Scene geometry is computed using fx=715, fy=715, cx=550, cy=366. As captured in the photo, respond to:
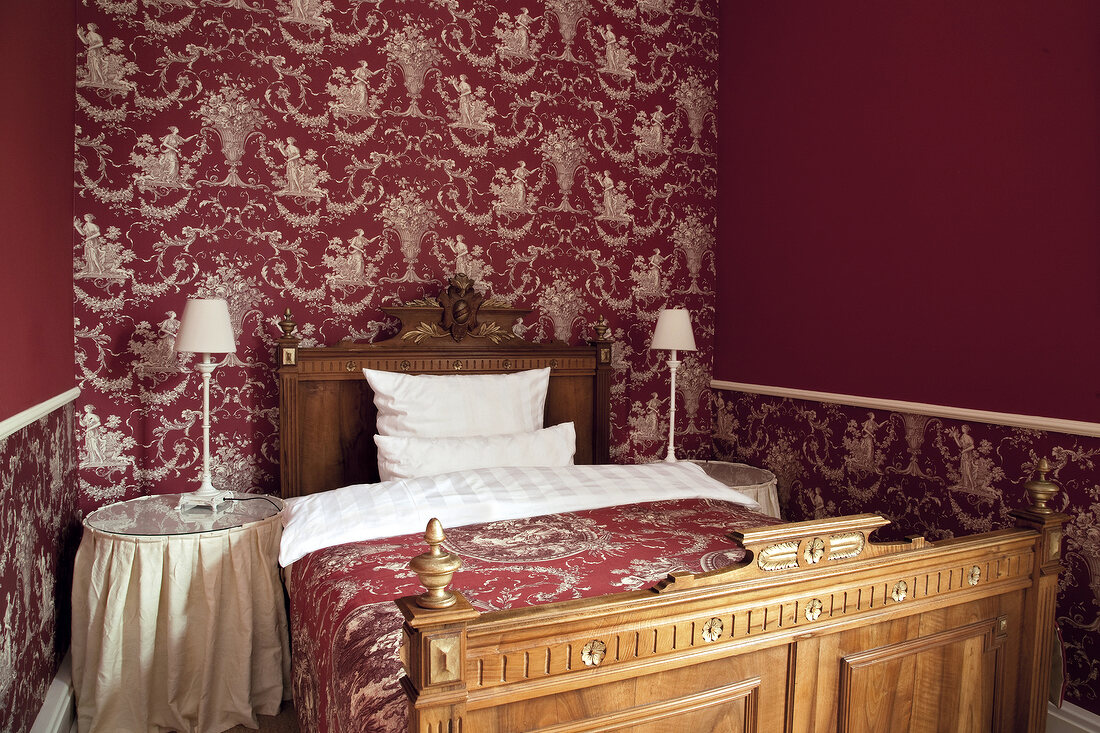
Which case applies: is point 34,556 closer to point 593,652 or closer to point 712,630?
point 593,652

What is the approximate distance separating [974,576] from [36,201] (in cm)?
277

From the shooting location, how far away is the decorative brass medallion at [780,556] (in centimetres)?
139

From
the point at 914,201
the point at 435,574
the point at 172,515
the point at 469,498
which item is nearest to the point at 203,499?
the point at 172,515

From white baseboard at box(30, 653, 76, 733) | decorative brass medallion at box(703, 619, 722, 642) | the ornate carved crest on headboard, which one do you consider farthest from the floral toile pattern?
decorative brass medallion at box(703, 619, 722, 642)

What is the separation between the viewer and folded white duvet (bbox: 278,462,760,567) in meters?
2.17

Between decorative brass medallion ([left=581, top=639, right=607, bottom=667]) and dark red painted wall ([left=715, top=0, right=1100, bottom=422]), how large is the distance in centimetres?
186

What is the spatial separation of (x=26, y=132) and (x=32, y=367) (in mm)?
679

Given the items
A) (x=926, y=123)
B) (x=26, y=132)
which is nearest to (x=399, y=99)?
(x=26, y=132)

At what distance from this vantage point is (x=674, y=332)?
333cm

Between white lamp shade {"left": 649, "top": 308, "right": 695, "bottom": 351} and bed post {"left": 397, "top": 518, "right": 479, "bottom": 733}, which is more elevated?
white lamp shade {"left": 649, "top": 308, "right": 695, "bottom": 351}

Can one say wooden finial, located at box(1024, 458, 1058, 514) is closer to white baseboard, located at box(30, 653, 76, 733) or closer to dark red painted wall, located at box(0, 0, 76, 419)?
dark red painted wall, located at box(0, 0, 76, 419)

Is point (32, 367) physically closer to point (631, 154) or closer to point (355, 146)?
point (355, 146)

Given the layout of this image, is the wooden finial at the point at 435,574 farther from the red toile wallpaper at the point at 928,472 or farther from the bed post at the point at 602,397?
the bed post at the point at 602,397

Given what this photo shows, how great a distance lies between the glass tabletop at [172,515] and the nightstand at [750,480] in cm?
193
